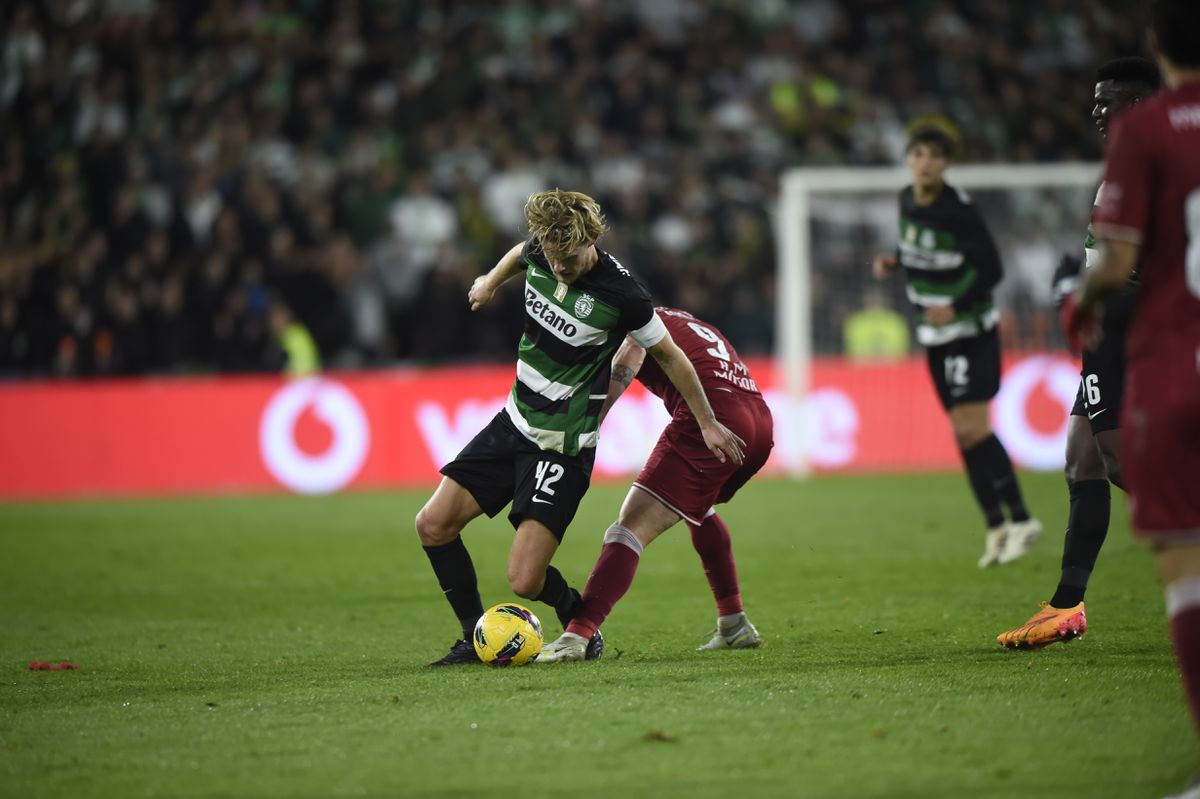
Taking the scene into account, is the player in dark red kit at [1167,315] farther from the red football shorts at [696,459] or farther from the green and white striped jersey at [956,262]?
the green and white striped jersey at [956,262]

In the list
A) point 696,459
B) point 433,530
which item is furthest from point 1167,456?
point 433,530

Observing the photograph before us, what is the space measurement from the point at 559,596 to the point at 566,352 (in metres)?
1.07

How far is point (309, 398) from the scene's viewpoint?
17125 mm

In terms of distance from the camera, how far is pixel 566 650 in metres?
6.76

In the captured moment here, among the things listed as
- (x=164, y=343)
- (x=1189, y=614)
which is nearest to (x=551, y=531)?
(x=1189, y=614)

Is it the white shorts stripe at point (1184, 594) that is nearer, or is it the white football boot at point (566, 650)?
the white shorts stripe at point (1184, 594)

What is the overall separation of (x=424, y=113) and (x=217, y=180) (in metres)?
3.45

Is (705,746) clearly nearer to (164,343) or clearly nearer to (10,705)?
(10,705)

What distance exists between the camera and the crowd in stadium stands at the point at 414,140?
1783 centimetres

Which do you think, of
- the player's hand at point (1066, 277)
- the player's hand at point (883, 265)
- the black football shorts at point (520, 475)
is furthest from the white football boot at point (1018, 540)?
the black football shorts at point (520, 475)

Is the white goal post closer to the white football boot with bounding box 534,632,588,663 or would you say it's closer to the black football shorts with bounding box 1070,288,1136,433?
Answer: the black football shorts with bounding box 1070,288,1136,433

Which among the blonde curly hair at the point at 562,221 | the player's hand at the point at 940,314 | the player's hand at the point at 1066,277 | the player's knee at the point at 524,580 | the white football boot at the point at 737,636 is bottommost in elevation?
the white football boot at the point at 737,636

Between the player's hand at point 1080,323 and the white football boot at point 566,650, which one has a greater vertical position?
the player's hand at point 1080,323

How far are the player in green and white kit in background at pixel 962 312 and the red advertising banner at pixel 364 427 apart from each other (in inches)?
255
